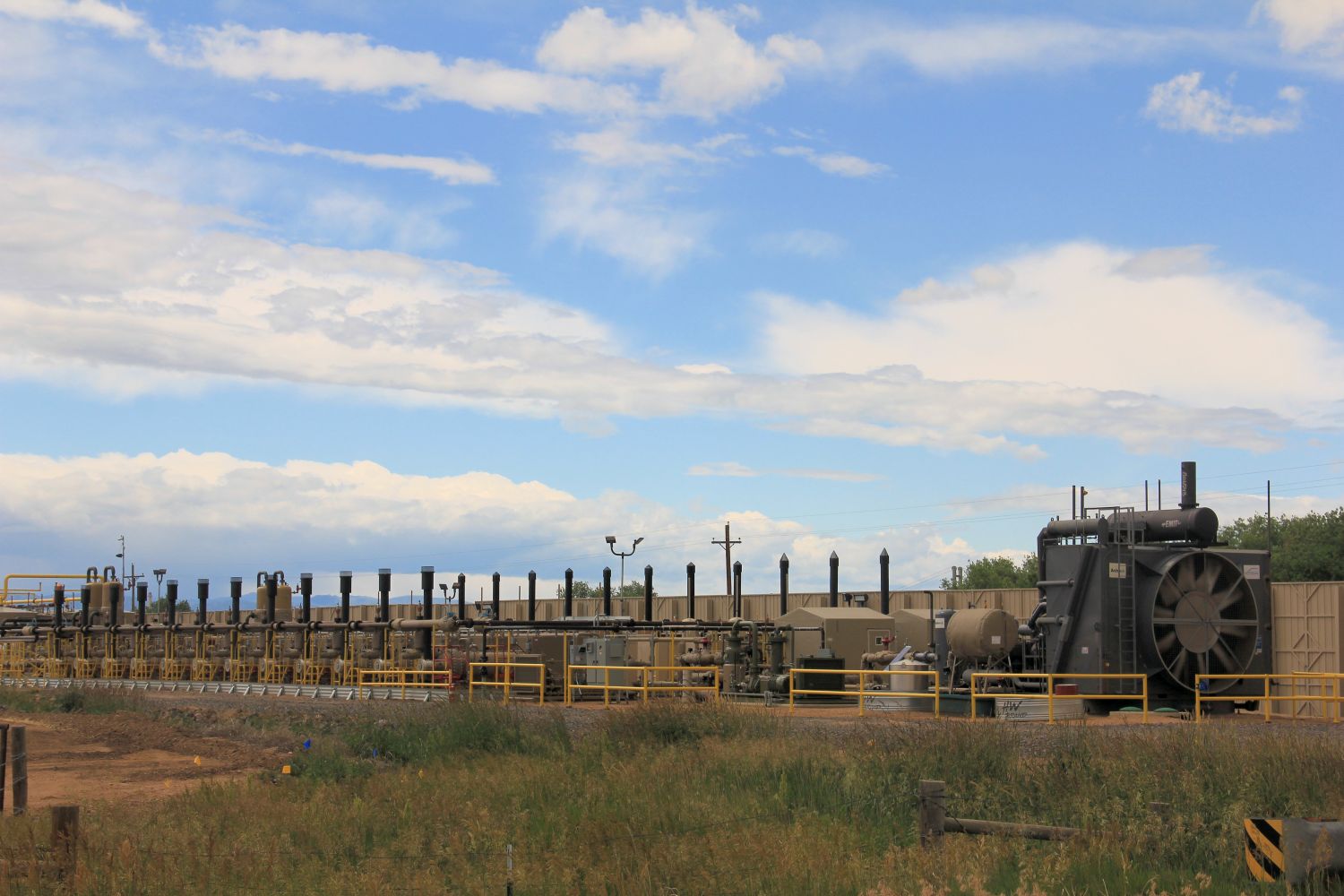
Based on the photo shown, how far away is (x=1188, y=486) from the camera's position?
28.1 metres

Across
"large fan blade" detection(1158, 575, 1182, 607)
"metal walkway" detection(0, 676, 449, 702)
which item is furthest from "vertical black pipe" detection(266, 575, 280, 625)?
"large fan blade" detection(1158, 575, 1182, 607)

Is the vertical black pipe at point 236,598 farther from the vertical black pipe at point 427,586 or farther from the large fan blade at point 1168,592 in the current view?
the large fan blade at point 1168,592

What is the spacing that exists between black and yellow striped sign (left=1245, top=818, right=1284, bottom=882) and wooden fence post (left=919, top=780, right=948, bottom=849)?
218 cm

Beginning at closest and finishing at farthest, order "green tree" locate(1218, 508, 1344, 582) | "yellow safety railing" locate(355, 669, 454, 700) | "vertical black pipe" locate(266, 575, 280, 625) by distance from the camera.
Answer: "yellow safety railing" locate(355, 669, 454, 700), "vertical black pipe" locate(266, 575, 280, 625), "green tree" locate(1218, 508, 1344, 582)

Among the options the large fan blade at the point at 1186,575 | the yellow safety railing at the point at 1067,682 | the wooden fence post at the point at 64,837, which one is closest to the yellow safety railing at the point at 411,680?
the yellow safety railing at the point at 1067,682

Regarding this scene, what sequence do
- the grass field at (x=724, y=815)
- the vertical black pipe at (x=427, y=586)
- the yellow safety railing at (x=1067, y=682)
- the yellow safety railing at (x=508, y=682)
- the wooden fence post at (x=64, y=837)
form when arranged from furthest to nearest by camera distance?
the vertical black pipe at (x=427, y=586), the yellow safety railing at (x=508, y=682), the yellow safety railing at (x=1067, y=682), the wooden fence post at (x=64, y=837), the grass field at (x=724, y=815)

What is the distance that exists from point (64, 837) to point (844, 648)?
1250 inches

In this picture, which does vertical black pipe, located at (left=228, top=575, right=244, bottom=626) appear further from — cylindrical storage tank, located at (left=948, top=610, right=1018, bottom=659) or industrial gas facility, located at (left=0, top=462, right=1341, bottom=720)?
cylindrical storage tank, located at (left=948, top=610, right=1018, bottom=659)

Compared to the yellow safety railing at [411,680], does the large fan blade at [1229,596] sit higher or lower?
higher

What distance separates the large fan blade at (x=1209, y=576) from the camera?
27.2 metres

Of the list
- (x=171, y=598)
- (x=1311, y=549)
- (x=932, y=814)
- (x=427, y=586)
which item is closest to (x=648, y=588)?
(x=427, y=586)

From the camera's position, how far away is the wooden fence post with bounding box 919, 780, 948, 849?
10.4 m

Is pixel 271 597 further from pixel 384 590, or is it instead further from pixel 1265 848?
pixel 1265 848

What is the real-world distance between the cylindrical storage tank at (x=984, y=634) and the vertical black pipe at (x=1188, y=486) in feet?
13.9
